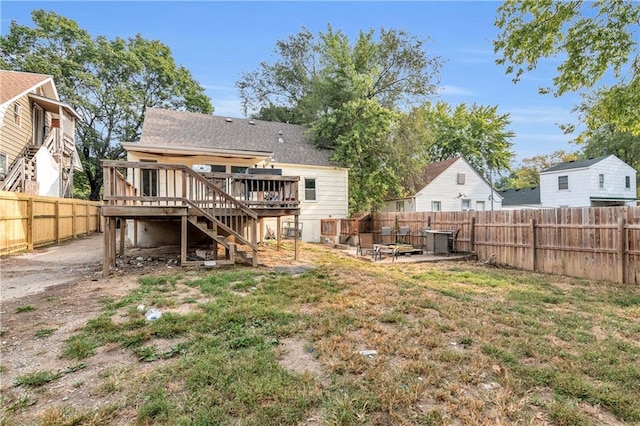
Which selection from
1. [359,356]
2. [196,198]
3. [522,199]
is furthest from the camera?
[522,199]

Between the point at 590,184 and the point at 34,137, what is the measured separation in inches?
1350

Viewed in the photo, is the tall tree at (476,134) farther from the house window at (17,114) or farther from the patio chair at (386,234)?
the house window at (17,114)

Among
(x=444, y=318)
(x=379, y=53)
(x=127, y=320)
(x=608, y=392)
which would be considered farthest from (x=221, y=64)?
(x=608, y=392)

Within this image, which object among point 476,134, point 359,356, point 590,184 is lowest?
point 359,356

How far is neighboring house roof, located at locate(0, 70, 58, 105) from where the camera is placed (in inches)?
531

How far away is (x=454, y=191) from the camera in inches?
832

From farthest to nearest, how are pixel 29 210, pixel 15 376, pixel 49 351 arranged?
pixel 29 210, pixel 49 351, pixel 15 376

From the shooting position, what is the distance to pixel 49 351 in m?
3.26

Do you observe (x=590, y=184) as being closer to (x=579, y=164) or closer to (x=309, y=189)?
(x=579, y=164)

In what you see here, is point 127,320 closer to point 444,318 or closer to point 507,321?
point 444,318

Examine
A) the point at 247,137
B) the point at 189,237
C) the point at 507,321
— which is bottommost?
the point at 507,321

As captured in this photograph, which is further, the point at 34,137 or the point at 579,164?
the point at 579,164

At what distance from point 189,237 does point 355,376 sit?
9.31 metres

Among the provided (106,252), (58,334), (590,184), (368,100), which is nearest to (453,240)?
(368,100)
